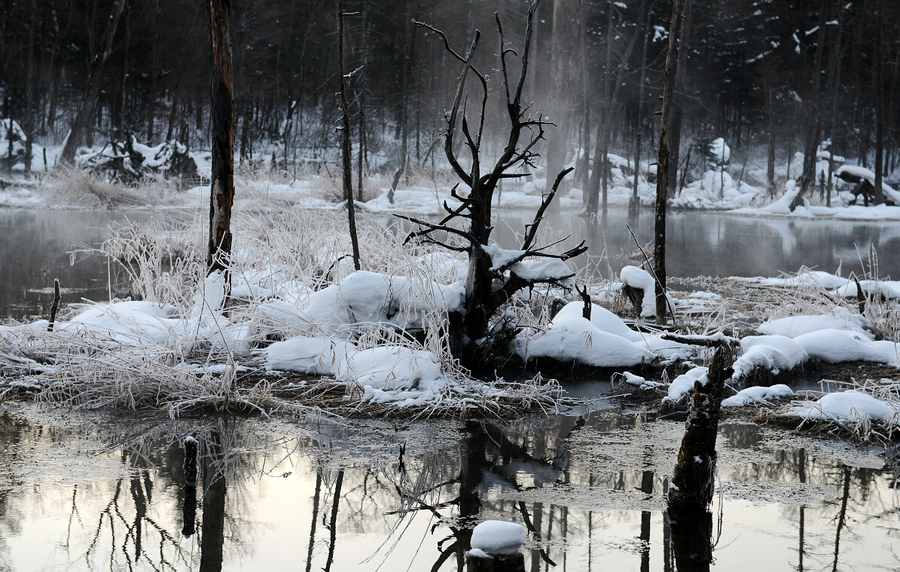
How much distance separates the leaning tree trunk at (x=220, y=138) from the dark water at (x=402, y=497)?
317 cm

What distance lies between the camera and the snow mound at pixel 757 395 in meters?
6.22

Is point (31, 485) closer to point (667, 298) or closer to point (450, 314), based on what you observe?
point (450, 314)

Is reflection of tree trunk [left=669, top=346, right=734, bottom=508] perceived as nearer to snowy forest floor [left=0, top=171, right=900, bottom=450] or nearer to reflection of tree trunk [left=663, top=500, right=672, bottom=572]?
reflection of tree trunk [left=663, top=500, right=672, bottom=572]

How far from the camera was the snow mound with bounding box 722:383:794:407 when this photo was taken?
6219 mm

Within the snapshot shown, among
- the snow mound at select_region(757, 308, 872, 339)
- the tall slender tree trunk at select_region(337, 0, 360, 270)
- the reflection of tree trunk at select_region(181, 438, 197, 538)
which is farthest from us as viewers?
the tall slender tree trunk at select_region(337, 0, 360, 270)

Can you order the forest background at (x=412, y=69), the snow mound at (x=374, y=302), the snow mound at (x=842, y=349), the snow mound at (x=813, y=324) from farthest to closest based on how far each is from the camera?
the forest background at (x=412, y=69)
the snow mound at (x=813, y=324)
the snow mound at (x=842, y=349)
the snow mound at (x=374, y=302)

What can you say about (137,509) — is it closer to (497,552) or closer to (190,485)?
(190,485)

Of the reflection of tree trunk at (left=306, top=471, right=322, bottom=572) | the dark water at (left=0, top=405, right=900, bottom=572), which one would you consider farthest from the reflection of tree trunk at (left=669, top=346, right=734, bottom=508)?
the reflection of tree trunk at (left=306, top=471, right=322, bottom=572)

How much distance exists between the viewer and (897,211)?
103 ft

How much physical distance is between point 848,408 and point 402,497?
3221mm

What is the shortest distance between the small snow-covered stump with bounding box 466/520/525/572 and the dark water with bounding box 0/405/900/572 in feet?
2.79

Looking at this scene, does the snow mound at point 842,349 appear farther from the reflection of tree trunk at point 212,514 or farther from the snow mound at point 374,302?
the reflection of tree trunk at point 212,514

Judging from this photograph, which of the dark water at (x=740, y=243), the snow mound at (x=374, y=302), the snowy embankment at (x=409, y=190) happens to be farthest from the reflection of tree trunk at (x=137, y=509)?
the snowy embankment at (x=409, y=190)

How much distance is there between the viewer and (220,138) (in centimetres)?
841
